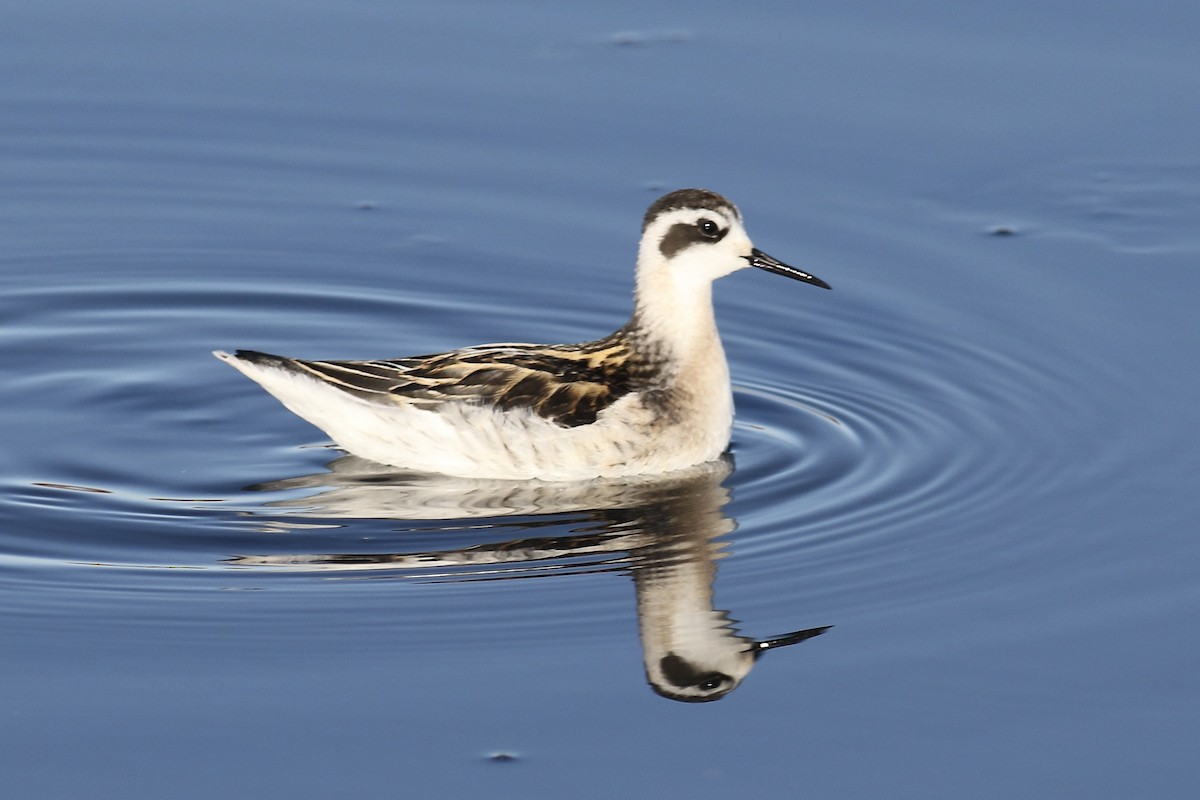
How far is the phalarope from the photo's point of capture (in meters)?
12.5

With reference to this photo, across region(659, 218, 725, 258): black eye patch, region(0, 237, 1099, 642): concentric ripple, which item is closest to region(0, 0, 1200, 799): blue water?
region(0, 237, 1099, 642): concentric ripple

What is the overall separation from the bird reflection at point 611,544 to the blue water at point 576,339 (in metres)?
0.04

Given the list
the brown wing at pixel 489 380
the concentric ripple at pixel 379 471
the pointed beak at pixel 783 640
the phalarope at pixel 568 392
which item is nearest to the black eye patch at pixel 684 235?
the phalarope at pixel 568 392

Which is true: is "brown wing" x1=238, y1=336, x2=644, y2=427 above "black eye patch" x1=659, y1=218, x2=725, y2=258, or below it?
below

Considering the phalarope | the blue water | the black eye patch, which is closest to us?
the blue water

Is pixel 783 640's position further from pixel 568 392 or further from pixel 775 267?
pixel 775 267

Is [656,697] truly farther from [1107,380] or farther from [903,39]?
[903,39]

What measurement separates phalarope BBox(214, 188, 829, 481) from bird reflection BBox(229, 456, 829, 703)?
0.14m

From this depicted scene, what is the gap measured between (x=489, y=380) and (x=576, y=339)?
1.83m

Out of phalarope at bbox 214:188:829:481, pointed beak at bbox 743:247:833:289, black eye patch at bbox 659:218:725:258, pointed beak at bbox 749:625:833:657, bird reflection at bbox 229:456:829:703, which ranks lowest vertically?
pointed beak at bbox 749:625:833:657

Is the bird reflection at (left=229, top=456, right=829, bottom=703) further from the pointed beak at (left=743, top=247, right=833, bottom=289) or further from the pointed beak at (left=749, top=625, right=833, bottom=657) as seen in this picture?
the pointed beak at (left=743, top=247, right=833, bottom=289)

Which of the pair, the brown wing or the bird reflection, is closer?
the bird reflection

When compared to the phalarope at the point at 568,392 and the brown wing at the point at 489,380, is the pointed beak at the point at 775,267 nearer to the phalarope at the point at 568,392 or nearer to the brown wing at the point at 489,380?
the phalarope at the point at 568,392

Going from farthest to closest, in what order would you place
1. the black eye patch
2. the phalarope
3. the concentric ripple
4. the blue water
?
the black eye patch → the phalarope → the concentric ripple → the blue water
